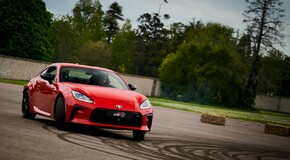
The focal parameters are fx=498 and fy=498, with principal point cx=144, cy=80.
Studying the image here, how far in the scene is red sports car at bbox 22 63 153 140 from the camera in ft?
31.5

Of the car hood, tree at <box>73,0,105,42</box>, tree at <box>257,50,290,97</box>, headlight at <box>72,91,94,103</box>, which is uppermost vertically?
tree at <box>73,0,105,42</box>

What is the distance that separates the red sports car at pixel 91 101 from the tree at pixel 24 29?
48.8 m

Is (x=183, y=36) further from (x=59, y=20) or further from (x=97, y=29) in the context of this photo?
(x=59, y=20)

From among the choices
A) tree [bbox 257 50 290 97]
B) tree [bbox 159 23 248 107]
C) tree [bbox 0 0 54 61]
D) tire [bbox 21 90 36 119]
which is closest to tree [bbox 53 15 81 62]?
tree [bbox 0 0 54 61]

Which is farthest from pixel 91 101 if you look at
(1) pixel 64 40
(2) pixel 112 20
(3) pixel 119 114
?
(2) pixel 112 20

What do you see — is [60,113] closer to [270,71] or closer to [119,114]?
[119,114]

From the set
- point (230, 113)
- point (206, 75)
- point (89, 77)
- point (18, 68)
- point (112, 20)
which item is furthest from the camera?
point (112, 20)

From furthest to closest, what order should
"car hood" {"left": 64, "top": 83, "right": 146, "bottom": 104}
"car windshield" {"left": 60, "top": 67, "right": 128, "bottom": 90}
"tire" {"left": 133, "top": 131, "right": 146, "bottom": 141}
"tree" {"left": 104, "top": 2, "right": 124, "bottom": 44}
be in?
"tree" {"left": 104, "top": 2, "right": 124, "bottom": 44} → "car windshield" {"left": 60, "top": 67, "right": 128, "bottom": 90} → "tire" {"left": 133, "top": 131, "right": 146, "bottom": 141} → "car hood" {"left": 64, "top": 83, "right": 146, "bottom": 104}

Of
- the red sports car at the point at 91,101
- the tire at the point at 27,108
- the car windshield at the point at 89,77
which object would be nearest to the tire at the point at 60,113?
the red sports car at the point at 91,101

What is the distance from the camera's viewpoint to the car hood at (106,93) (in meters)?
9.80

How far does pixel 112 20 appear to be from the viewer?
10612 centimetres

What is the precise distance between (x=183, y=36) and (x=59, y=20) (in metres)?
30.3

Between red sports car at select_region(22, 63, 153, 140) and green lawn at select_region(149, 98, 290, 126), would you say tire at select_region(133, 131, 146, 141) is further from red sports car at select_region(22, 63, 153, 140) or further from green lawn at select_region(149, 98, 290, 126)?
green lawn at select_region(149, 98, 290, 126)

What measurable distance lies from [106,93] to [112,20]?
97.2 m
